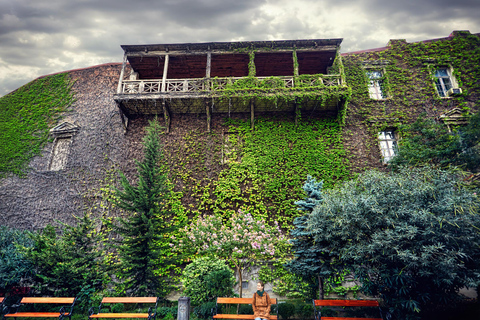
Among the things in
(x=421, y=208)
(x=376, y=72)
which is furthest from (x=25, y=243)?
(x=376, y=72)

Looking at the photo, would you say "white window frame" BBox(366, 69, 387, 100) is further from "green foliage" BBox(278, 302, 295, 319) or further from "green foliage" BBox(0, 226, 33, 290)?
"green foliage" BBox(0, 226, 33, 290)

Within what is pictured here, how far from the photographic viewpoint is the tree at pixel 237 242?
9.27 m

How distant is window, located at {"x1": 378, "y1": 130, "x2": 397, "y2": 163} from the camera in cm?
1352

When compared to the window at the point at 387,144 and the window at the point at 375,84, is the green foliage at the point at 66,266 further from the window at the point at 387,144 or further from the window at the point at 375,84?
the window at the point at 375,84

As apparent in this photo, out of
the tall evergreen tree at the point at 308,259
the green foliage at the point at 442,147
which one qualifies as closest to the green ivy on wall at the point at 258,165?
the green foliage at the point at 442,147

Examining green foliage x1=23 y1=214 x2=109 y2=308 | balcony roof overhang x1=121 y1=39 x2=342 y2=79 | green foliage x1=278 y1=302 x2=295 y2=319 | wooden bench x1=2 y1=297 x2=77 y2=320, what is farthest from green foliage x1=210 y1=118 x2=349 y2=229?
wooden bench x1=2 y1=297 x2=77 y2=320

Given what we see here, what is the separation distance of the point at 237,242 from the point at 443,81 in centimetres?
1561

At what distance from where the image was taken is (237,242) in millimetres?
9242

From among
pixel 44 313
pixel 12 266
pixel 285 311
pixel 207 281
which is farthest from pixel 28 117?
pixel 285 311

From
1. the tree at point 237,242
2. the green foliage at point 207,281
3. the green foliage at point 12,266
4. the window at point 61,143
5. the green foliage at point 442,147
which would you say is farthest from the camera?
the window at point 61,143

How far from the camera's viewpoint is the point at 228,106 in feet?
45.8

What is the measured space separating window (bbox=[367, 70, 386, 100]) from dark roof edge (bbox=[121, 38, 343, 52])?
313 cm

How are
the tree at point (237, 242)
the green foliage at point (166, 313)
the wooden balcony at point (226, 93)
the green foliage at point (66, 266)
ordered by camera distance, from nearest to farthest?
the green foliage at point (166, 313)
the green foliage at point (66, 266)
the tree at point (237, 242)
the wooden balcony at point (226, 93)

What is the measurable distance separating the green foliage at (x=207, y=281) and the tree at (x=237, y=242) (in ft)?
4.64
